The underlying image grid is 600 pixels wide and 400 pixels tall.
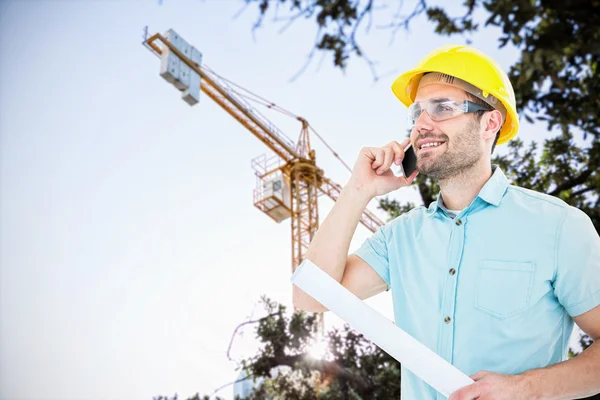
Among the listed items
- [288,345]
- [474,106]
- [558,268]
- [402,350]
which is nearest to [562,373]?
[558,268]

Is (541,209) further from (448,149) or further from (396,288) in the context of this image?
(396,288)

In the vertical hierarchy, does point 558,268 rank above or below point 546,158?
below

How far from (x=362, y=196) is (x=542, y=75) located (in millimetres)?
2577

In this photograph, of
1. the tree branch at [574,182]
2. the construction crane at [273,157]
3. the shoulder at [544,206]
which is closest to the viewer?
the shoulder at [544,206]

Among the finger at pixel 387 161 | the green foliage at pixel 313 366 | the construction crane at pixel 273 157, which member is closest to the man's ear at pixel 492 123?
the finger at pixel 387 161

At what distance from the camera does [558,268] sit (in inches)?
56.0

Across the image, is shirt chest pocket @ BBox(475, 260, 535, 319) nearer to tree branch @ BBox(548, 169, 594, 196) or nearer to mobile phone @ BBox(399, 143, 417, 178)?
mobile phone @ BBox(399, 143, 417, 178)

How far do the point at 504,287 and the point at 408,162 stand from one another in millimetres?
543

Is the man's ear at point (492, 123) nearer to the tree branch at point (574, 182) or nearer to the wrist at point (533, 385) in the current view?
the wrist at point (533, 385)

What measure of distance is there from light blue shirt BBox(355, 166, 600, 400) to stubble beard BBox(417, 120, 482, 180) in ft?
0.32

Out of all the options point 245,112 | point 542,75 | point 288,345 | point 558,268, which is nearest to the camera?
point 558,268

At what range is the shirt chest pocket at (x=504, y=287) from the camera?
1435mm

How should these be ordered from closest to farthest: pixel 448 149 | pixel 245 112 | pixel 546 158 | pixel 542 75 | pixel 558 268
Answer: pixel 558 268 → pixel 448 149 → pixel 542 75 → pixel 546 158 → pixel 245 112

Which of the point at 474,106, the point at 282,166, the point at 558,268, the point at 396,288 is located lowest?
the point at 558,268
